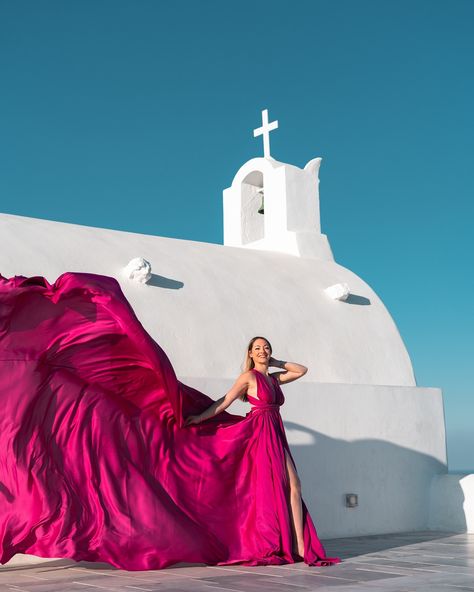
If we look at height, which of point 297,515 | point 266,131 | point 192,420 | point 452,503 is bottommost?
point 297,515

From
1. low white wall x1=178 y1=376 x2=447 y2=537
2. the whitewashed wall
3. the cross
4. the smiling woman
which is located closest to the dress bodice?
the smiling woman

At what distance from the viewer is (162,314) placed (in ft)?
27.6

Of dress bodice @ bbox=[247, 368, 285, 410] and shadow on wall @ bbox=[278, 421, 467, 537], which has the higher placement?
dress bodice @ bbox=[247, 368, 285, 410]

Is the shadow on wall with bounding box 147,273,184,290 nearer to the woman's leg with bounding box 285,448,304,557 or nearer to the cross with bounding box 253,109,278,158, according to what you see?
the woman's leg with bounding box 285,448,304,557

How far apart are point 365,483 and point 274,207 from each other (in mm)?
4455

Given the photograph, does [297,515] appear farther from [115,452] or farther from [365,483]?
[365,483]

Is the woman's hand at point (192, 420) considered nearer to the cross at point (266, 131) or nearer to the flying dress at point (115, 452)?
the flying dress at point (115, 452)

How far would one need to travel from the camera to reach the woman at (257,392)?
6125 mm

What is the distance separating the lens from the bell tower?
38.2ft

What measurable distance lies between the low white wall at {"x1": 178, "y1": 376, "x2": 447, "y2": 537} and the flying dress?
152 cm

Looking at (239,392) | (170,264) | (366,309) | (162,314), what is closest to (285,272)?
(366,309)

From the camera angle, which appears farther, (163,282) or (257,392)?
(163,282)

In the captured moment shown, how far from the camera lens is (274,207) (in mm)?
11867

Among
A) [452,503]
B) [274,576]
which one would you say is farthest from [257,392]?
[452,503]
